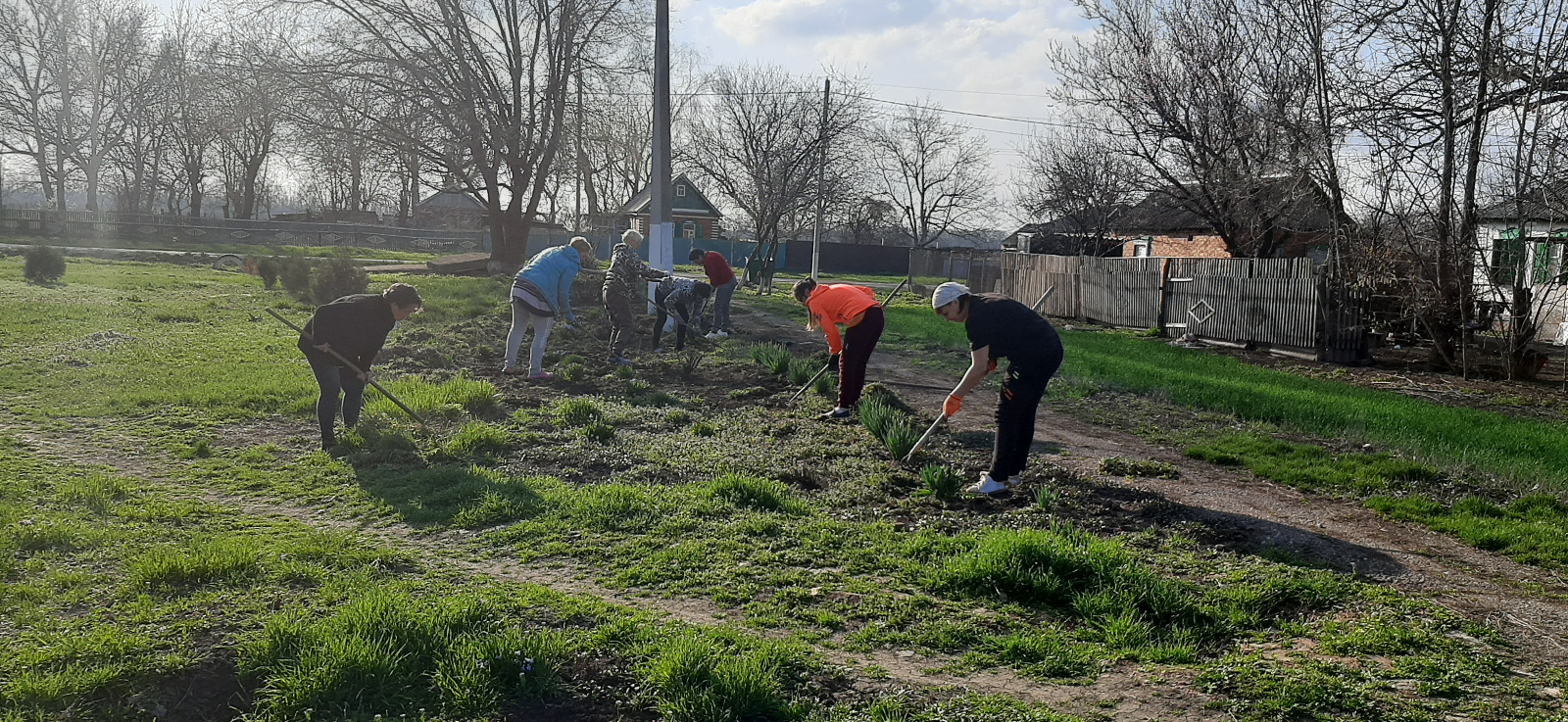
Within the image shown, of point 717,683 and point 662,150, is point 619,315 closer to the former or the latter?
point 662,150

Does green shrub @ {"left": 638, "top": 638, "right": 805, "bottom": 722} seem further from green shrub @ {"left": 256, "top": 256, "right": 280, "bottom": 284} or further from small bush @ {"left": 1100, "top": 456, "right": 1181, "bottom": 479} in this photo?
green shrub @ {"left": 256, "top": 256, "right": 280, "bottom": 284}

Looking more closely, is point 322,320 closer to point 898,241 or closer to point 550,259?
point 550,259

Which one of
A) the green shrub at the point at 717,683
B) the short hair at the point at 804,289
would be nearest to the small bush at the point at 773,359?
the short hair at the point at 804,289

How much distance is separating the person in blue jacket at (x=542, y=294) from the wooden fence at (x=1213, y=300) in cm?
721

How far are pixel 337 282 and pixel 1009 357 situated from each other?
1449 centimetres

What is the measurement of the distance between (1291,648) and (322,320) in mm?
6484

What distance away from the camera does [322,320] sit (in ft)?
24.0

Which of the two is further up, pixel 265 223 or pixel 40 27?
pixel 40 27

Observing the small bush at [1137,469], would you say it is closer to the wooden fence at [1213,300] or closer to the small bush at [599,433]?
the small bush at [599,433]

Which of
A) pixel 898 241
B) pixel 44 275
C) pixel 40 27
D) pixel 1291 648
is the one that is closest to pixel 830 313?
pixel 1291 648

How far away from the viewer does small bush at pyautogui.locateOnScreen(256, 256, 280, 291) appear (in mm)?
20359

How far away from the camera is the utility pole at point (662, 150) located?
14.9 meters

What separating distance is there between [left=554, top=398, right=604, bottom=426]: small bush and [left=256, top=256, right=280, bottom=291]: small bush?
562 inches

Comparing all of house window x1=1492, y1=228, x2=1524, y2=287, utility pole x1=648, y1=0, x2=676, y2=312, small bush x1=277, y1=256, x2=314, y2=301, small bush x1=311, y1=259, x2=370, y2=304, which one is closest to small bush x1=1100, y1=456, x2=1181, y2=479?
house window x1=1492, y1=228, x2=1524, y2=287
